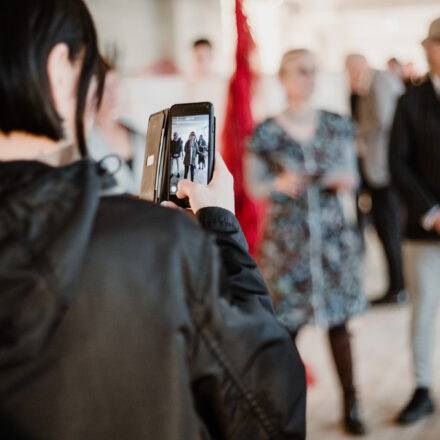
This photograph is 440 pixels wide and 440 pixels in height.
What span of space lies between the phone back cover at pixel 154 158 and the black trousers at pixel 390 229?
3.28m

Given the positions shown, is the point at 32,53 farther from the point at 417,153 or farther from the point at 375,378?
the point at 375,378

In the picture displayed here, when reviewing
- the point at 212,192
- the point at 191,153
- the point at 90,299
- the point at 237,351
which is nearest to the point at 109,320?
the point at 90,299

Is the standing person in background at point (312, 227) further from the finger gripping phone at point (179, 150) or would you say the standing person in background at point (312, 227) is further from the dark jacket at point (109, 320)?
the dark jacket at point (109, 320)

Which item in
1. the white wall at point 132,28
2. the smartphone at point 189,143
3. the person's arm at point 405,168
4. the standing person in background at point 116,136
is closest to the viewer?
the smartphone at point 189,143

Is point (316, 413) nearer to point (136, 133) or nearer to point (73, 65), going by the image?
point (136, 133)

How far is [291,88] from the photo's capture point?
2.35m

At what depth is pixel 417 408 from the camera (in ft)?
7.65

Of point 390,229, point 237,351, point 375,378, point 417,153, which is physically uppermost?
point 417,153

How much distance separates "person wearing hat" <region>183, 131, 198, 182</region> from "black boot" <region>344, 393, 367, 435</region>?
1.62 meters

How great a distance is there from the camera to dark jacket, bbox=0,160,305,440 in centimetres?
61

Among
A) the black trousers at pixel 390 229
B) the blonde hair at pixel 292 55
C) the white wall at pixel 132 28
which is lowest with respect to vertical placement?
the black trousers at pixel 390 229

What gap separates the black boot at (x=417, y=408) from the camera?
91.1 inches

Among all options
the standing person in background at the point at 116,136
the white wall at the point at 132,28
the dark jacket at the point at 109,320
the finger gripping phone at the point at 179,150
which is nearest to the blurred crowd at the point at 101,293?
the dark jacket at the point at 109,320

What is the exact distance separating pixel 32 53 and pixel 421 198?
6.05 feet
